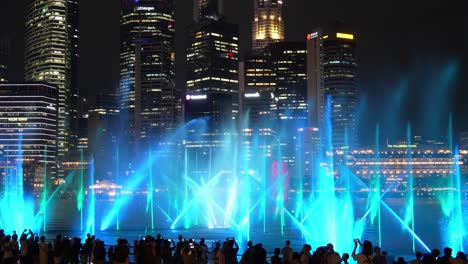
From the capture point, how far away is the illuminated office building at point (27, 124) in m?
183

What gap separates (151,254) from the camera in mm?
15805

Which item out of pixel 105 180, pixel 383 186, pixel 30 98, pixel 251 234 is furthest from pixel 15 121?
pixel 251 234

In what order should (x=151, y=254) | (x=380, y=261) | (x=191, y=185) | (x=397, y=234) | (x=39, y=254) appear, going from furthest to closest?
(x=191, y=185), (x=397, y=234), (x=39, y=254), (x=151, y=254), (x=380, y=261)

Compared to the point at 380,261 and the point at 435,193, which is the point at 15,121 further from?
the point at 380,261

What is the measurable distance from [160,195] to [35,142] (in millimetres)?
42300

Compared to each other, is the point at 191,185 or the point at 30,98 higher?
the point at 30,98

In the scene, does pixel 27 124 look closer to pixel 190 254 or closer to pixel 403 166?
pixel 403 166

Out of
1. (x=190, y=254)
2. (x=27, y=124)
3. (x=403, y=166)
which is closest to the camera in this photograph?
(x=190, y=254)

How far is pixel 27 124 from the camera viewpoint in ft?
607

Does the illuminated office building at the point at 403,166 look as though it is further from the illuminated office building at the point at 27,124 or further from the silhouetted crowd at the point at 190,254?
the silhouetted crowd at the point at 190,254

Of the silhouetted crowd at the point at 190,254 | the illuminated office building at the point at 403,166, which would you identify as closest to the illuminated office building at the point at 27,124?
the illuminated office building at the point at 403,166

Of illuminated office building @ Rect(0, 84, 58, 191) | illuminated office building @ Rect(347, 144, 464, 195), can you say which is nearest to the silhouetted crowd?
illuminated office building @ Rect(347, 144, 464, 195)

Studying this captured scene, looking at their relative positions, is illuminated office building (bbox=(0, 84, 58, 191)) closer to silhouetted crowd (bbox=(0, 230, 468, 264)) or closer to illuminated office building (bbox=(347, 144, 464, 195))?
illuminated office building (bbox=(347, 144, 464, 195))

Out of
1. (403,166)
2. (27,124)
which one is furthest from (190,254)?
(27,124)
